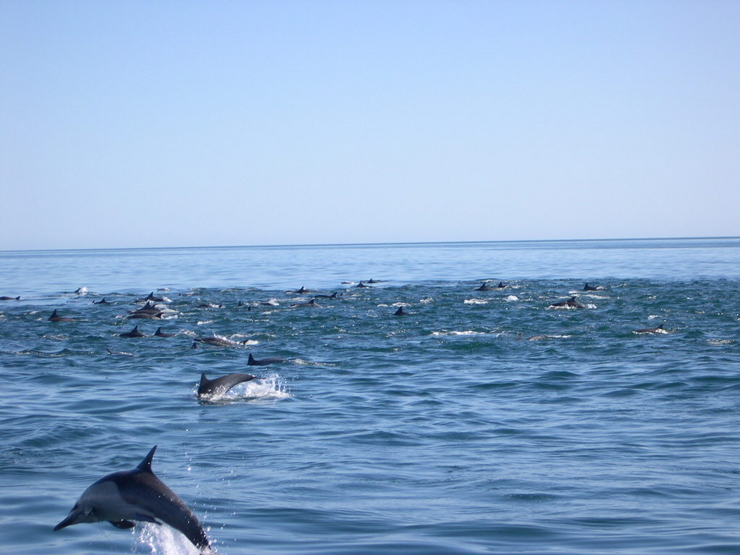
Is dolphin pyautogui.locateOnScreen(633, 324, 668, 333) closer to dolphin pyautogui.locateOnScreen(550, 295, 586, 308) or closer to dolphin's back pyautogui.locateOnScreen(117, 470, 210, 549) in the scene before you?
dolphin pyautogui.locateOnScreen(550, 295, 586, 308)

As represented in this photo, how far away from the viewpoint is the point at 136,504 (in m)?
6.65

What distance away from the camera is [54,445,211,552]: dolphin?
21.8 ft

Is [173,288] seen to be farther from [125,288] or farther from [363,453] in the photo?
[363,453]

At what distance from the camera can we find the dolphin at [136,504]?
664 cm

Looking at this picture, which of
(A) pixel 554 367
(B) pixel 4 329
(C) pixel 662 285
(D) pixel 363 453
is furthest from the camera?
(C) pixel 662 285

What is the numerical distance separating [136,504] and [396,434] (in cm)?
545

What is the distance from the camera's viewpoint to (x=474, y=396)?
47.2 ft

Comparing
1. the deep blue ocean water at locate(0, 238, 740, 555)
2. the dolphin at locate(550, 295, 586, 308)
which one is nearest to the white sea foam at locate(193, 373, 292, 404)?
A: the deep blue ocean water at locate(0, 238, 740, 555)

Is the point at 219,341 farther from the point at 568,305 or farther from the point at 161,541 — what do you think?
the point at 161,541

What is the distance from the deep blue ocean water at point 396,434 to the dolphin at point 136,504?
23.5 inches

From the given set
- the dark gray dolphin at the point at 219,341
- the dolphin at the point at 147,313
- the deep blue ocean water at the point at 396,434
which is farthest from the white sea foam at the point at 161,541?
the dolphin at the point at 147,313

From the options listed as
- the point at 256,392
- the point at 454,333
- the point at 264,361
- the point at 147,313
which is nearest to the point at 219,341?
the point at 264,361

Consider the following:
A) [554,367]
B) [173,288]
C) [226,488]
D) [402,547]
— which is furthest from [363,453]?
[173,288]

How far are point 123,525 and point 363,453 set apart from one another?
428cm
